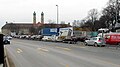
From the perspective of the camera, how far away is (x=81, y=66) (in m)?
18.4

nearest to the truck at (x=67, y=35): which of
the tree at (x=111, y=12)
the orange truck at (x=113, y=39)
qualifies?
the orange truck at (x=113, y=39)

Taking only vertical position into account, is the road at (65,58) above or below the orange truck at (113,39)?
below

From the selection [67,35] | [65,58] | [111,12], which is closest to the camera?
[65,58]

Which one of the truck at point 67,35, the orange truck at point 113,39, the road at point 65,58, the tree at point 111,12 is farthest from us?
the tree at point 111,12

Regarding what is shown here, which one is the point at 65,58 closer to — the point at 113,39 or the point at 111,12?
the point at 113,39

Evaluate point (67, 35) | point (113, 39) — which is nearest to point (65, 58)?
point (113, 39)

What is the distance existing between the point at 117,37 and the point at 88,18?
95.4 m

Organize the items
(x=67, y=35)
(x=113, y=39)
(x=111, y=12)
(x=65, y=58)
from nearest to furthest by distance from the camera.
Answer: (x=65, y=58) < (x=113, y=39) < (x=67, y=35) < (x=111, y=12)

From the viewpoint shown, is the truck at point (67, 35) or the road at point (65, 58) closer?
the road at point (65, 58)

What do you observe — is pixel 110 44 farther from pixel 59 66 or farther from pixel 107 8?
pixel 107 8

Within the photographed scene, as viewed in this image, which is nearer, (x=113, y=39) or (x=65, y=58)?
(x=65, y=58)

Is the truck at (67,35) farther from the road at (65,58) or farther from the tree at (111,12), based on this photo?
the tree at (111,12)

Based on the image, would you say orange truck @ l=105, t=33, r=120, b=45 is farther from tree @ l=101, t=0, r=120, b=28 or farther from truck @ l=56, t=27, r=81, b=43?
tree @ l=101, t=0, r=120, b=28

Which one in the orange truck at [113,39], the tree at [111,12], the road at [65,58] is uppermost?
the tree at [111,12]
